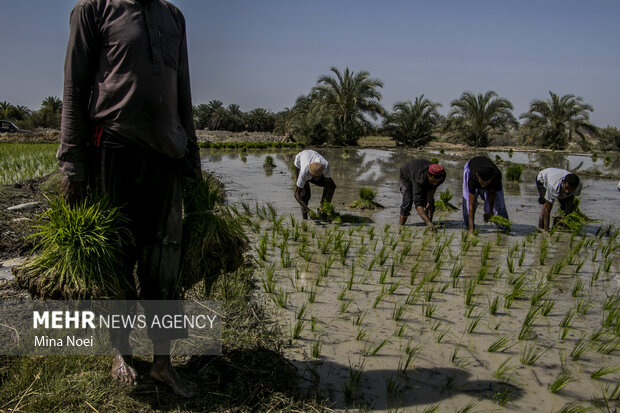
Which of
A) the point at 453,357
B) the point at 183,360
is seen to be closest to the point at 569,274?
the point at 453,357

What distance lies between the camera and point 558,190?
618 centimetres

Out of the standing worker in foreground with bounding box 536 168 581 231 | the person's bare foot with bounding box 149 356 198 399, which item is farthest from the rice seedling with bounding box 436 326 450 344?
the standing worker in foreground with bounding box 536 168 581 231

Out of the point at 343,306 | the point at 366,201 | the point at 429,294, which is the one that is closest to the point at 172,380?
the point at 343,306

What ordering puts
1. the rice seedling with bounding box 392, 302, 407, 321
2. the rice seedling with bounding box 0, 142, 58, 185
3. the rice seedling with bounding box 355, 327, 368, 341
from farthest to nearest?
the rice seedling with bounding box 0, 142, 58, 185
the rice seedling with bounding box 392, 302, 407, 321
the rice seedling with bounding box 355, 327, 368, 341

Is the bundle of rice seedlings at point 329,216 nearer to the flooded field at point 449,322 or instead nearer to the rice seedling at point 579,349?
the flooded field at point 449,322

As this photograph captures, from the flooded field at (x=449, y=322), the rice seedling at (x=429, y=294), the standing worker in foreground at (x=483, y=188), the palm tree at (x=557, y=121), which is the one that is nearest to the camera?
the flooded field at (x=449, y=322)

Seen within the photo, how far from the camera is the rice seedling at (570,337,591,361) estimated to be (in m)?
2.72

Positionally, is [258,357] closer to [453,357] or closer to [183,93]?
[453,357]

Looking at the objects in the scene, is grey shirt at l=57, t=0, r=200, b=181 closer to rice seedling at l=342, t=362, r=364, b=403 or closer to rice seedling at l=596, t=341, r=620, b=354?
rice seedling at l=342, t=362, r=364, b=403

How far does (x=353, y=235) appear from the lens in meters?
5.84

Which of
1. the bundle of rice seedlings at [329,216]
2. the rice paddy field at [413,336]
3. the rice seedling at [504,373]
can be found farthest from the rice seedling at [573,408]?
→ the bundle of rice seedlings at [329,216]

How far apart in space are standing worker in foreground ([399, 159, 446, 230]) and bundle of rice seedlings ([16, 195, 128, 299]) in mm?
4705

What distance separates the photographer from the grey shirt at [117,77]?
195 cm

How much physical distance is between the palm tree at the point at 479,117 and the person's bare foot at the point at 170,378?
30.0 metres
